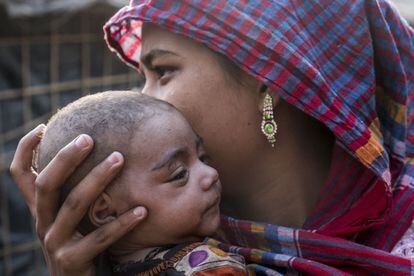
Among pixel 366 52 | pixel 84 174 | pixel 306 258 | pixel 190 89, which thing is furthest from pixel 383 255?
pixel 84 174

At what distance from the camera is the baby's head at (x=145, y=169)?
192 centimetres

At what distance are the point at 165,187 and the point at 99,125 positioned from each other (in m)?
0.25

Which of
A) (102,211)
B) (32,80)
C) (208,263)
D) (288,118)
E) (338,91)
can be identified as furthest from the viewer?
(32,80)

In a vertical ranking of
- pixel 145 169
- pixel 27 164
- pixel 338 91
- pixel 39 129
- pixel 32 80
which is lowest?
pixel 32 80

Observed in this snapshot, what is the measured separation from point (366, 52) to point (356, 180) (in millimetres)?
414

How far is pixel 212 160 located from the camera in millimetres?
2230

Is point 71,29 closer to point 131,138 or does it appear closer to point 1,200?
point 1,200

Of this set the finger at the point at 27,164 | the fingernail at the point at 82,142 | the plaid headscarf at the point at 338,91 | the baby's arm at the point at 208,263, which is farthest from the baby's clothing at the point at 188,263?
the finger at the point at 27,164

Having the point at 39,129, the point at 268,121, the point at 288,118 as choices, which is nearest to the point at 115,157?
the point at 39,129

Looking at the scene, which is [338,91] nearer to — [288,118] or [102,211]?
[288,118]

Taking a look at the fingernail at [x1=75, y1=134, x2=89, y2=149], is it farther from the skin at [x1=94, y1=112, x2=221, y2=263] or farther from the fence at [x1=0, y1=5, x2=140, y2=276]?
the fence at [x1=0, y1=5, x2=140, y2=276]

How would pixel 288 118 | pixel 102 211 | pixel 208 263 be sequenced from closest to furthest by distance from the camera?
pixel 208 263 → pixel 102 211 → pixel 288 118

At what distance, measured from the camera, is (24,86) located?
5.90 meters

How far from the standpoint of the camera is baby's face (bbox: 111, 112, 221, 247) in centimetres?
192
